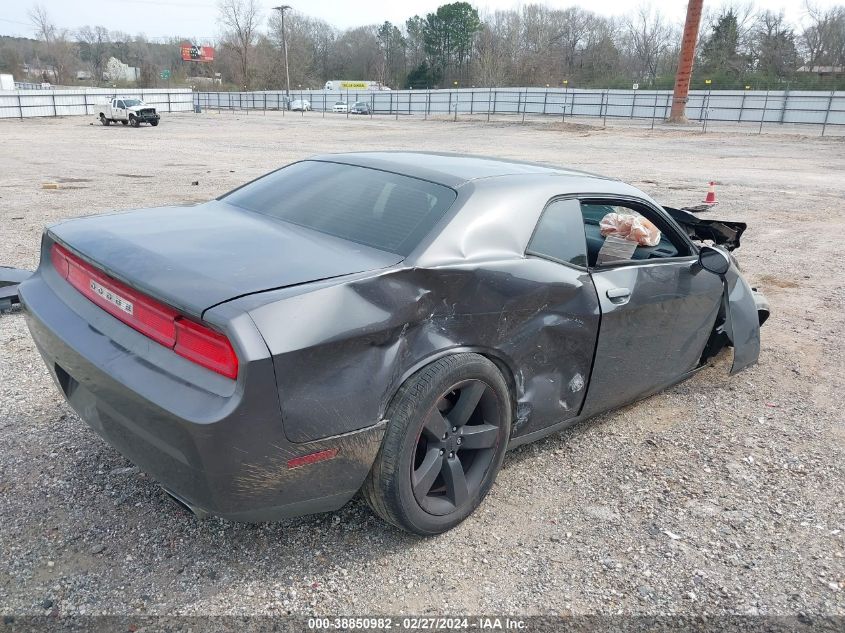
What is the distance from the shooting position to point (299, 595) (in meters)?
2.40

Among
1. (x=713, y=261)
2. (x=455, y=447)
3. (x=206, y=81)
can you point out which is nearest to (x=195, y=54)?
(x=206, y=81)

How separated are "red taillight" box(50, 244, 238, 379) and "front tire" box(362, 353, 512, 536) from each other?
Answer: 0.63 m

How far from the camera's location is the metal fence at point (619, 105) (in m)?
44.0

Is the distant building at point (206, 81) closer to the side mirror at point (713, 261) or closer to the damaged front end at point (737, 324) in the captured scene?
the damaged front end at point (737, 324)

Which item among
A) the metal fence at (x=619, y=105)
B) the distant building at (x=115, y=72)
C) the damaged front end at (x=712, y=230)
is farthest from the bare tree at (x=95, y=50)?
the damaged front end at (x=712, y=230)

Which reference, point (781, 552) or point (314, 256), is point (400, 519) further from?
point (781, 552)

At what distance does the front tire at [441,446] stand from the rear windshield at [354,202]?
0.55m

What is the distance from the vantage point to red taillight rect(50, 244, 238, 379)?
2.10 meters

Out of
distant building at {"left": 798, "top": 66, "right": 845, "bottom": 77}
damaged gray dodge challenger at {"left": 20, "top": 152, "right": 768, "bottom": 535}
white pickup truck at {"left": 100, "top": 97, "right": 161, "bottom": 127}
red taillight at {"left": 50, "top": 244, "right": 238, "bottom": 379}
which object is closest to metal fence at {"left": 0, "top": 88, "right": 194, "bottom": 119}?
white pickup truck at {"left": 100, "top": 97, "right": 161, "bottom": 127}

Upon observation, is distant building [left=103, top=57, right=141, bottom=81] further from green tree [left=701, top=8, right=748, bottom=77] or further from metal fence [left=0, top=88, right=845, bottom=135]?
green tree [left=701, top=8, right=748, bottom=77]

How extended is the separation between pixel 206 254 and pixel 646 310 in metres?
2.22

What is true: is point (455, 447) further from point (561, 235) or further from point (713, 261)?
point (713, 261)

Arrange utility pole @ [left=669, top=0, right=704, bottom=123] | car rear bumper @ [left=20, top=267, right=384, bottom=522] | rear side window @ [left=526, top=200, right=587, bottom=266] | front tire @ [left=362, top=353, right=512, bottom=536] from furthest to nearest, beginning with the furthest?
utility pole @ [left=669, top=0, right=704, bottom=123]
rear side window @ [left=526, top=200, right=587, bottom=266]
front tire @ [left=362, top=353, right=512, bottom=536]
car rear bumper @ [left=20, top=267, right=384, bottom=522]

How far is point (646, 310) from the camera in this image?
3467 mm
